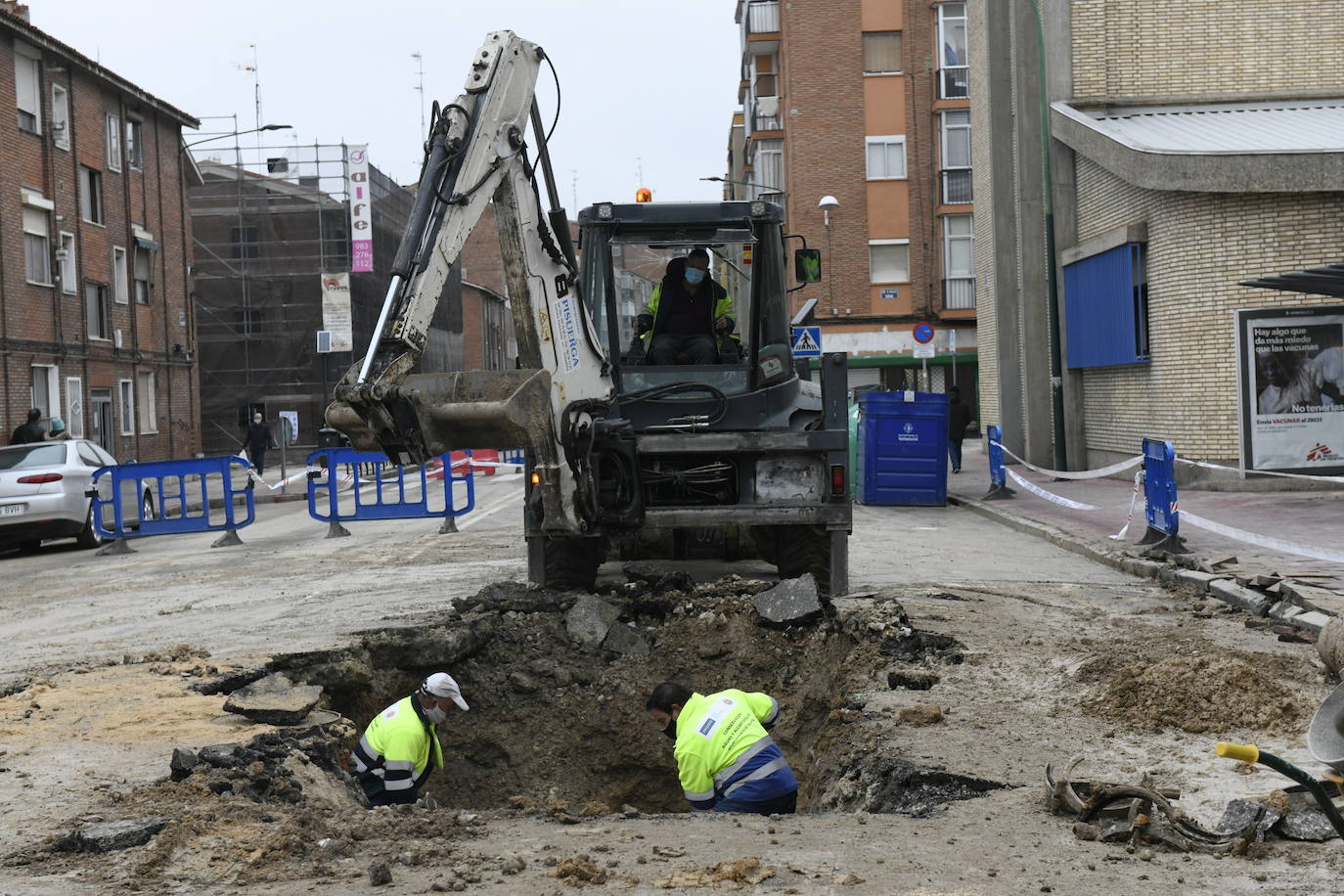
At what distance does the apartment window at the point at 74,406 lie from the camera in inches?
1231

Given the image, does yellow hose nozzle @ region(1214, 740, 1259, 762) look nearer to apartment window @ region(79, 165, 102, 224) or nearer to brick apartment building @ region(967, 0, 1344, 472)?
brick apartment building @ region(967, 0, 1344, 472)

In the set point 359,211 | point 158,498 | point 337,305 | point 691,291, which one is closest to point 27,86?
point 337,305

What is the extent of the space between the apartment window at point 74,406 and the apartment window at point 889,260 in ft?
78.6

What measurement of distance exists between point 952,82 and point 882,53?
8.13 feet

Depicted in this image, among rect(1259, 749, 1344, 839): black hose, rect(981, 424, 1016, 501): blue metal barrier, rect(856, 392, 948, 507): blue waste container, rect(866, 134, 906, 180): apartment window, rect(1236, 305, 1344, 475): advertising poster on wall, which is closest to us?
rect(1259, 749, 1344, 839): black hose

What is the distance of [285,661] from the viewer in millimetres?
8578

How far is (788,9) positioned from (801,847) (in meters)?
42.3

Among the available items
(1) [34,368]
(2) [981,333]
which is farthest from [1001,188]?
(1) [34,368]

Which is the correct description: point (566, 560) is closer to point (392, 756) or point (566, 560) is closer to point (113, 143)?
point (392, 756)

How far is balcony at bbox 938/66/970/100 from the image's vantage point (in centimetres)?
4425

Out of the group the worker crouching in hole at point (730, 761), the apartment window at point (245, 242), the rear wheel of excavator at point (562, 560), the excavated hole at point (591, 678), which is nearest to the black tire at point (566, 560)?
the rear wheel of excavator at point (562, 560)

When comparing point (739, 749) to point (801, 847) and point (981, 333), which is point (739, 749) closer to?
point (801, 847)

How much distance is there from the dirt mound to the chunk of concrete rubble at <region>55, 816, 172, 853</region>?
4.49 meters

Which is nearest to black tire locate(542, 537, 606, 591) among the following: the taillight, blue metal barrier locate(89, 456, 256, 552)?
blue metal barrier locate(89, 456, 256, 552)
